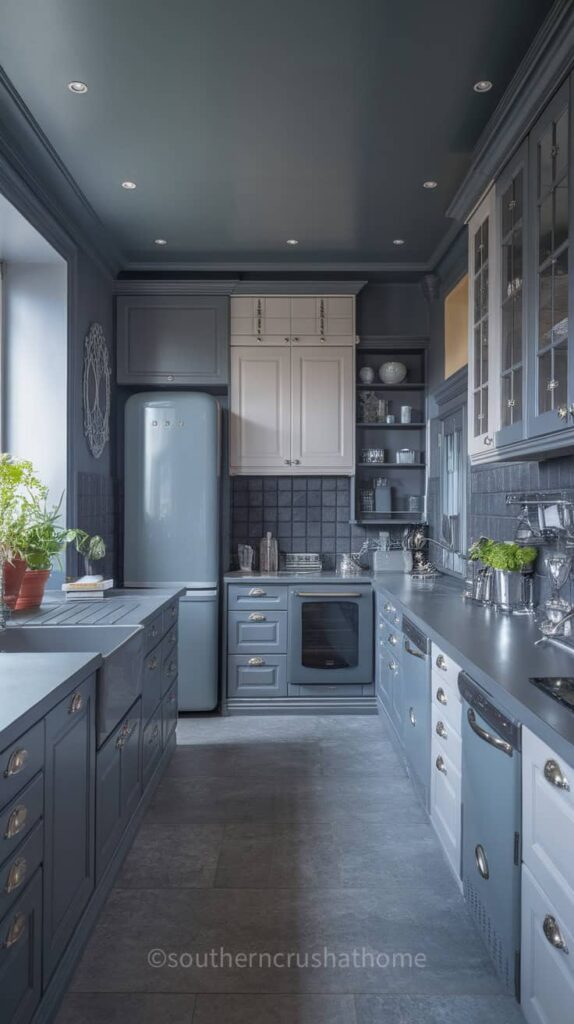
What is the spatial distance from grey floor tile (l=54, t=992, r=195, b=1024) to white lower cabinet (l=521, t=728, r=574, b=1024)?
840 millimetres

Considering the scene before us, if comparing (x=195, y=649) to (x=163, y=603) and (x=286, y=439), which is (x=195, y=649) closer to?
(x=163, y=603)

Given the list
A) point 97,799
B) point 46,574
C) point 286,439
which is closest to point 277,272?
point 286,439

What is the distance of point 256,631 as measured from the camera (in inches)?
163

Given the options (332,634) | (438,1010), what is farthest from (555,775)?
(332,634)

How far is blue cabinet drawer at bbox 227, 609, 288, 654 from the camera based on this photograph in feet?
13.5

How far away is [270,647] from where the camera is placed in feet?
13.6

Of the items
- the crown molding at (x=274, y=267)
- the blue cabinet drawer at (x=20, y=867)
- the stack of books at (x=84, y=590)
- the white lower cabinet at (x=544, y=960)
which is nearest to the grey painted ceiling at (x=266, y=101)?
the crown molding at (x=274, y=267)

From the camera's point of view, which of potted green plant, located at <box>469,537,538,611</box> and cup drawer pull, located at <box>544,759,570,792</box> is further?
potted green plant, located at <box>469,537,538,611</box>

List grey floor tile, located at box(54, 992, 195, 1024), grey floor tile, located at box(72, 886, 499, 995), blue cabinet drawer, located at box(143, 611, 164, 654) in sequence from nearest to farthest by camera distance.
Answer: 1. grey floor tile, located at box(54, 992, 195, 1024)
2. grey floor tile, located at box(72, 886, 499, 995)
3. blue cabinet drawer, located at box(143, 611, 164, 654)

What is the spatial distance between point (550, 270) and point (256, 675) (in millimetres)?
2893

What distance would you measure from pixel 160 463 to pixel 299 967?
2.81 m

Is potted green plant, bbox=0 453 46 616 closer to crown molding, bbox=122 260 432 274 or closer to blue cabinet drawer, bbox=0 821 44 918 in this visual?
blue cabinet drawer, bbox=0 821 44 918

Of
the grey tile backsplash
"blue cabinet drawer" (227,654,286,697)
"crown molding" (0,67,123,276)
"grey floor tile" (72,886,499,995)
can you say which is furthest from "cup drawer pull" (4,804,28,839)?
the grey tile backsplash

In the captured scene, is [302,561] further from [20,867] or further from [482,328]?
[20,867]
